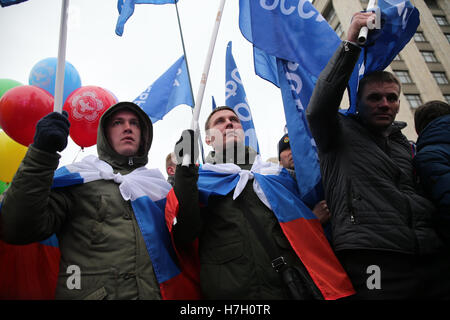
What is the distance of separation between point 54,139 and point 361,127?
1.89 metres

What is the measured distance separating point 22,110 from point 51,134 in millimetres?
2854

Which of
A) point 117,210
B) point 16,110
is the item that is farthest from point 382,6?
point 16,110

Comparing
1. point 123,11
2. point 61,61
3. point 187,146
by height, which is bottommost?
point 187,146

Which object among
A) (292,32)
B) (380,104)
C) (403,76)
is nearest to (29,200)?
(380,104)

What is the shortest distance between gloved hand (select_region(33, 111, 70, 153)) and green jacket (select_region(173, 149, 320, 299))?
0.68 metres

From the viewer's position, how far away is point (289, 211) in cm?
186

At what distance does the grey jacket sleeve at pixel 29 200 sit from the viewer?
1371 mm

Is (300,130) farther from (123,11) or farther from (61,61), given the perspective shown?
(123,11)

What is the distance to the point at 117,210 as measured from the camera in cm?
173

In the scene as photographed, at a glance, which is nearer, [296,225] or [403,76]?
[296,225]

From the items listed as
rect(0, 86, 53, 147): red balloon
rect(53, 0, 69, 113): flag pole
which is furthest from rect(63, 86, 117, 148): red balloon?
rect(53, 0, 69, 113): flag pole

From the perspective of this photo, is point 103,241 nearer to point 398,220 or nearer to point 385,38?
point 398,220

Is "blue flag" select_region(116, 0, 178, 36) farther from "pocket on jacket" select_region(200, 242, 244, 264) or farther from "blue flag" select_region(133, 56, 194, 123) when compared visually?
"pocket on jacket" select_region(200, 242, 244, 264)

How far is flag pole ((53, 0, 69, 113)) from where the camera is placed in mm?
→ 1534
